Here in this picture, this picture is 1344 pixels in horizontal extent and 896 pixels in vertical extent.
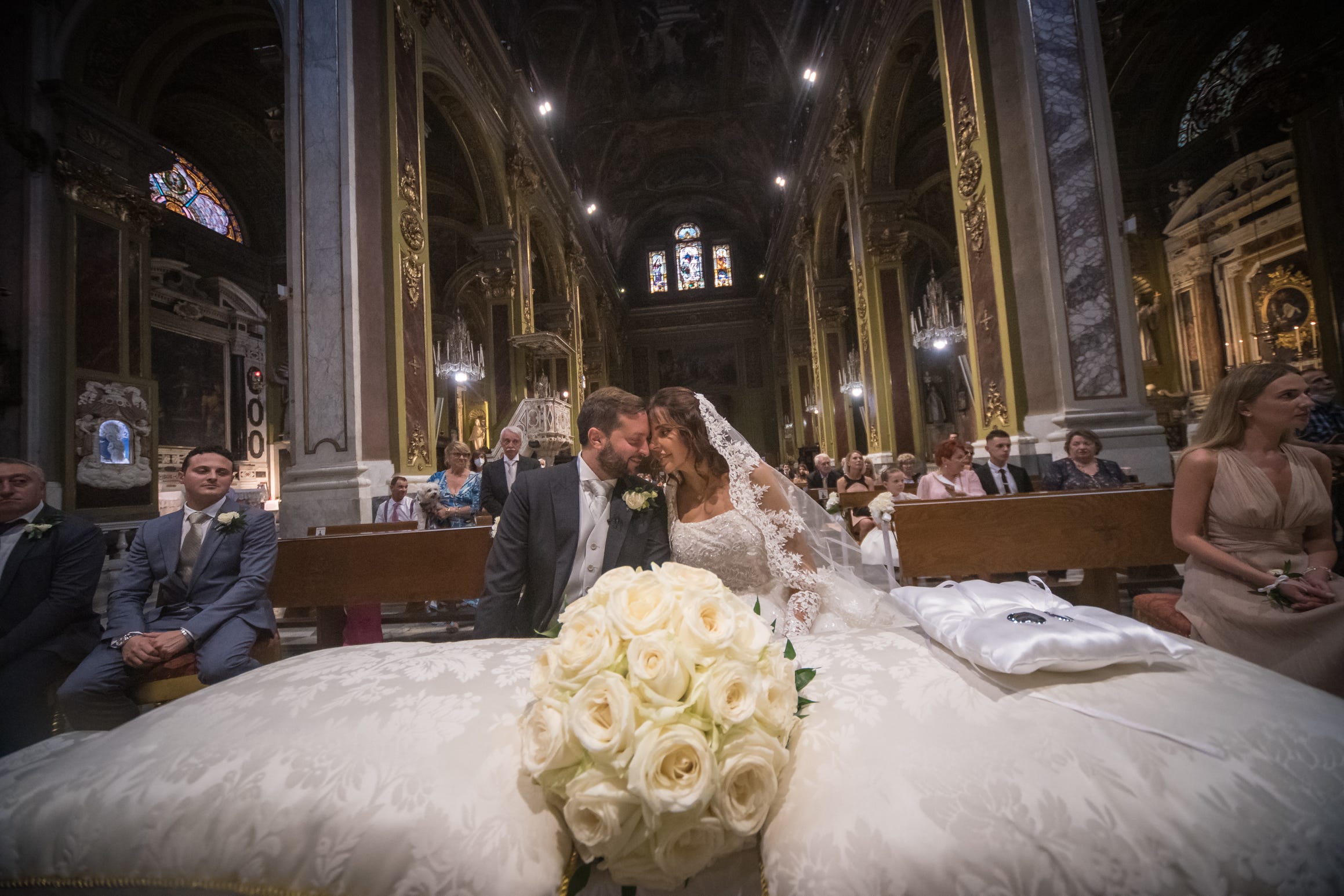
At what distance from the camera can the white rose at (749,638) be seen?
2.83 feet

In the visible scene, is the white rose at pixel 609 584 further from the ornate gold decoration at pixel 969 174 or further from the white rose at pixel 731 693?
the ornate gold decoration at pixel 969 174

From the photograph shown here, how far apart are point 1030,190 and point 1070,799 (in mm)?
6495

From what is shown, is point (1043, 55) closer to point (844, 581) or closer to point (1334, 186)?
point (1334, 186)

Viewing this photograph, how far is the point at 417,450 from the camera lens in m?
6.80

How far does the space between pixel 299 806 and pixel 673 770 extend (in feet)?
1.79

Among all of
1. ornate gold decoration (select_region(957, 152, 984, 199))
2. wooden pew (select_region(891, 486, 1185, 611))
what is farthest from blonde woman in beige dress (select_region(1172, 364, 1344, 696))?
ornate gold decoration (select_region(957, 152, 984, 199))

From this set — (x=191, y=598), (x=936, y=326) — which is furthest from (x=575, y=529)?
(x=936, y=326)

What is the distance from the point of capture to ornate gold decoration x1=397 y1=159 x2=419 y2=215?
689cm

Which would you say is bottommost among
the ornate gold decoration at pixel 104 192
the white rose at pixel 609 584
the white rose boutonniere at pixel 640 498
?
the white rose at pixel 609 584

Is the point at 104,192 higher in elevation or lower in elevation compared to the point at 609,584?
higher

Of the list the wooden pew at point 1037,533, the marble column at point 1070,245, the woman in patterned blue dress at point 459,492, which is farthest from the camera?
the marble column at point 1070,245

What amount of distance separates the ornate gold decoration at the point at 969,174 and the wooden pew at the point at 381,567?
619cm

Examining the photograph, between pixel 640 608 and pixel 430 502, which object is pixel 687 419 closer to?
pixel 640 608

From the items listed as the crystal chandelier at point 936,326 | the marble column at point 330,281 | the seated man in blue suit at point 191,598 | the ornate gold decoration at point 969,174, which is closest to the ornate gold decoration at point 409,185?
the marble column at point 330,281
